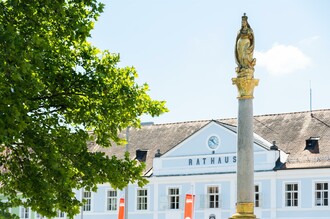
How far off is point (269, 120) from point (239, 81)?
101 ft

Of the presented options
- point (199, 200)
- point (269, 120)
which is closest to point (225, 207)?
point (199, 200)

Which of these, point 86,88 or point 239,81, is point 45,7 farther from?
point 239,81

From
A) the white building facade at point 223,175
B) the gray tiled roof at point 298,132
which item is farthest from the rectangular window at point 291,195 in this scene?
the gray tiled roof at point 298,132

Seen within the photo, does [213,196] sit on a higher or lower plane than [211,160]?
lower

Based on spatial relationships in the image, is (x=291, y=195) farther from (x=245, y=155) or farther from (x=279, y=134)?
(x=245, y=155)

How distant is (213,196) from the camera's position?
51.3 m

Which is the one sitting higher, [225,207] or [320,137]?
[320,137]

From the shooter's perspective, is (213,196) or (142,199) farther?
(142,199)

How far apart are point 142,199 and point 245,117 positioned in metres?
32.0

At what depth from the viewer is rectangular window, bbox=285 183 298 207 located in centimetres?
4819

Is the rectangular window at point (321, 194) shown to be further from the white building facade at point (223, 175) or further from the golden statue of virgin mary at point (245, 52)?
the golden statue of virgin mary at point (245, 52)

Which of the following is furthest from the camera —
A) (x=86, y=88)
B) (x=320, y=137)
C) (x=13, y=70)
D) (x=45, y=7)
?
(x=320, y=137)

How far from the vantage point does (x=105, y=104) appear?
72.8 ft

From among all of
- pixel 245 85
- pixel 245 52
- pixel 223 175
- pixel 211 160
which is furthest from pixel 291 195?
pixel 245 85
